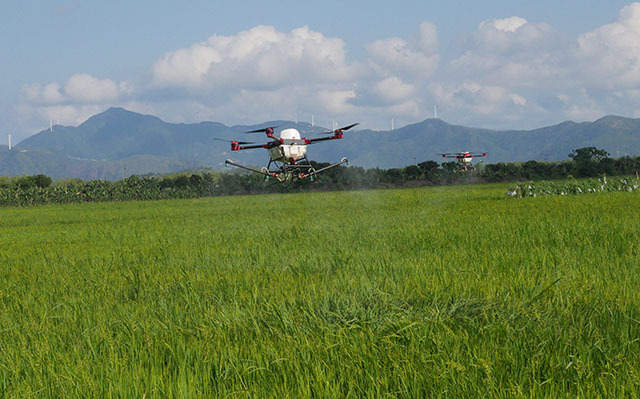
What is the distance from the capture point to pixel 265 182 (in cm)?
6178

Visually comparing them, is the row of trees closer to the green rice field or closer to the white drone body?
the white drone body

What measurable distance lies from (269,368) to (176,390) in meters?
0.68

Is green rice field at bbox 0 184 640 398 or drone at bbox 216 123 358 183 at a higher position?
drone at bbox 216 123 358 183

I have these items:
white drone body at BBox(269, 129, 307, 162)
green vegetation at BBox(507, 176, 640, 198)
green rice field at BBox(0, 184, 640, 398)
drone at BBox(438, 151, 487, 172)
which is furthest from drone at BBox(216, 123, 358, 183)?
drone at BBox(438, 151, 487, 172)

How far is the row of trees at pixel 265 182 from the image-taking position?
208ft

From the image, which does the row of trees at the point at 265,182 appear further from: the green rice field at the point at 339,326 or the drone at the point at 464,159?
the green rice field at the point at 339,326

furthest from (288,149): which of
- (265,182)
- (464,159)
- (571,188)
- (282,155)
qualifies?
(464,159)

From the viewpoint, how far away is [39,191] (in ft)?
207

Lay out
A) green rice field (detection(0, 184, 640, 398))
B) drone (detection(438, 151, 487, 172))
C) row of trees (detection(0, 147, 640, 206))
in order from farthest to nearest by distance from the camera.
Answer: row of trees (detection(0, 147, 640, 206))
drone (detection(438, 151, 487, 172))
green rice field (detection(0, 184, 640, 398))

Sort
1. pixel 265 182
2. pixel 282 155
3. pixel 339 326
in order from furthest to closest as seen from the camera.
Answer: pixel 265 182 → pixel 282 155 → pixel 339 326

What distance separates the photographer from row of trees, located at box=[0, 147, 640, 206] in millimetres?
63312

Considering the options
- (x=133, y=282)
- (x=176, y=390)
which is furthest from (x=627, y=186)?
(x=176, y=390)

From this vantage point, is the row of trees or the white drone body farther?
the row of trees

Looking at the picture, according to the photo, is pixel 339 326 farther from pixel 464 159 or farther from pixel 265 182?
pixel 464 159
